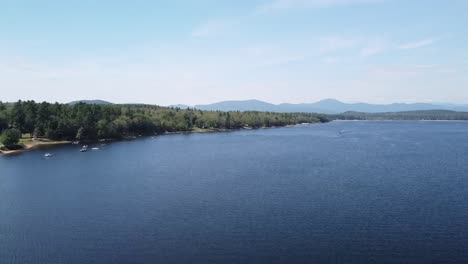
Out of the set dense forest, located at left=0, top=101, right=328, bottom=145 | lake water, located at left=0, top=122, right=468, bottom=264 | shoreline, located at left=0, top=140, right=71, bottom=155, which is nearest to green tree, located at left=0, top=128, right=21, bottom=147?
dense forest, located at left=0, top=101, right=328, bottom=145

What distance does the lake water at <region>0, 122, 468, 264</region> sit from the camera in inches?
1261

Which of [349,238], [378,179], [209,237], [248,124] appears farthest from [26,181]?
[248,124]

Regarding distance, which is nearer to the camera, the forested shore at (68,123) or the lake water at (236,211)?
the lake water at (236,211)

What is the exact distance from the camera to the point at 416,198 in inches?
1847

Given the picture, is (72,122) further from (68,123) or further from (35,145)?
(35,145)

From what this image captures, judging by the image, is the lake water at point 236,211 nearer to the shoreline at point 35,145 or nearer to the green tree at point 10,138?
the shoreline at point 35,145

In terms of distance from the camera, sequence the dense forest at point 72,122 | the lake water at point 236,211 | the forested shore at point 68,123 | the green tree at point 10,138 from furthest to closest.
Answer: the dense forest at point 72,122, the forested shore at point 68,123, the green tree at point 10,138, the lake water at point 236,211

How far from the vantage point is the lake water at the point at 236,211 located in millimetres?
32031

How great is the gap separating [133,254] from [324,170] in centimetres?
4329

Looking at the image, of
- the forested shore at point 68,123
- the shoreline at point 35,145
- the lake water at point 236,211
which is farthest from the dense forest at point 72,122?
the lake water at point 236,211

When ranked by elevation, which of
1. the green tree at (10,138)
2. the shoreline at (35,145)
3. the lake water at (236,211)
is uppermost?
the green tree at (10,138)

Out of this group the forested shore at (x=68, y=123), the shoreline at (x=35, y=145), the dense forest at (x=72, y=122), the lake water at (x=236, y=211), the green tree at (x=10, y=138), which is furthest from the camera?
the dense forest at (x=72, y=122)

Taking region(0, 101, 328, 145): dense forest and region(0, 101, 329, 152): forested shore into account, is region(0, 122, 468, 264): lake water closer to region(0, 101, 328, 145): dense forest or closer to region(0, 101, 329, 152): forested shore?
region(0, 101, 329, 152): forested shore

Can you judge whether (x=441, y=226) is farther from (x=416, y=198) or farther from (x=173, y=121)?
(x=173, y=121)
